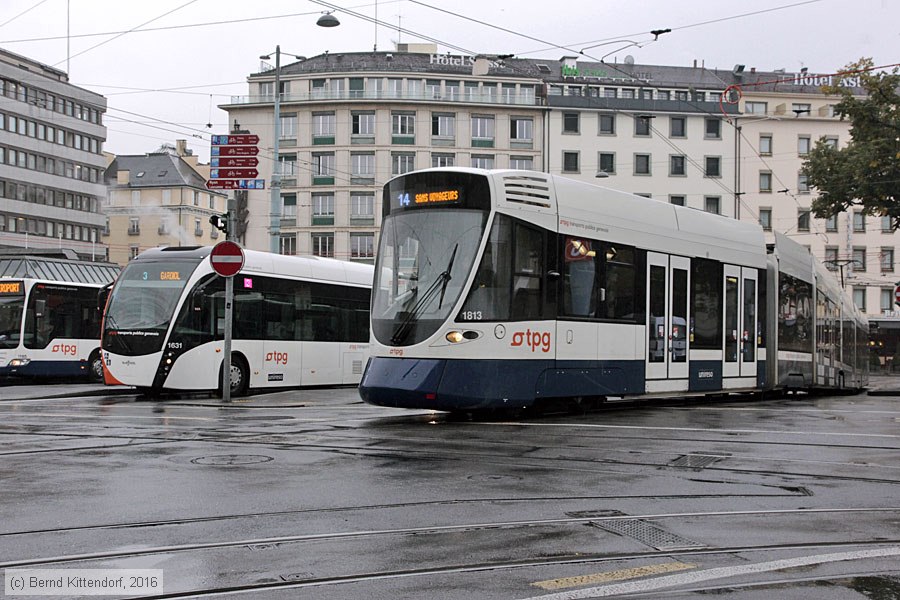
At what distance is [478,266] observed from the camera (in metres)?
13.6

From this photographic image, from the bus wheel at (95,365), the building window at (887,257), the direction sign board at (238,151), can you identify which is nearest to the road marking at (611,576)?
the direction sign board at (238,151)

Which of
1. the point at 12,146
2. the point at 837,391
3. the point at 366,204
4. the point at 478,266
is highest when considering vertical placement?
the point at 12,146

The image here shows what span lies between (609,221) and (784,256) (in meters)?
7.44

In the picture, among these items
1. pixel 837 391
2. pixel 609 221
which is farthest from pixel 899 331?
pixel 609 221

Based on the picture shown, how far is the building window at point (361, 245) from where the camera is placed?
249 feet

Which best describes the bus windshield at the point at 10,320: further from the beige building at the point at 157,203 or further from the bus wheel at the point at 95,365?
the beige building at the point at 157,203

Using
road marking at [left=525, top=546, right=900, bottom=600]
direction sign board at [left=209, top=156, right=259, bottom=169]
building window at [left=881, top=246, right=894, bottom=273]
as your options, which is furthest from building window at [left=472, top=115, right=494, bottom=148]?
road marking at [left=525, top=546, right=900, bottom=600]

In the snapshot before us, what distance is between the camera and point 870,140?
35.3m

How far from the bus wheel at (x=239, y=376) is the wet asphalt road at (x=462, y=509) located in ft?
29.7

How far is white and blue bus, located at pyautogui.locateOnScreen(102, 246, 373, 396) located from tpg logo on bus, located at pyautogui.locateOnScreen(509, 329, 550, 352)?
9.45 meters

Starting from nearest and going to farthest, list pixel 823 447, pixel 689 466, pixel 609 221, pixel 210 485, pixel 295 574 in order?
pixel 295 574, pixel 210 485, pixel 689 466, pixel 823 447, pixel 609 221

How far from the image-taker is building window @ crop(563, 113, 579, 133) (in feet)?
259

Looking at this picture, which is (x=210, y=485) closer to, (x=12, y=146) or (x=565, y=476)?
(x=565, y=476)

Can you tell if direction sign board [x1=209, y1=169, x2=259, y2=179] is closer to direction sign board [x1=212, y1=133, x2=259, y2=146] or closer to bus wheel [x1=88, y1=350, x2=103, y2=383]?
direction sign board [x1=212, y1=133, x2=259, y2=146]
